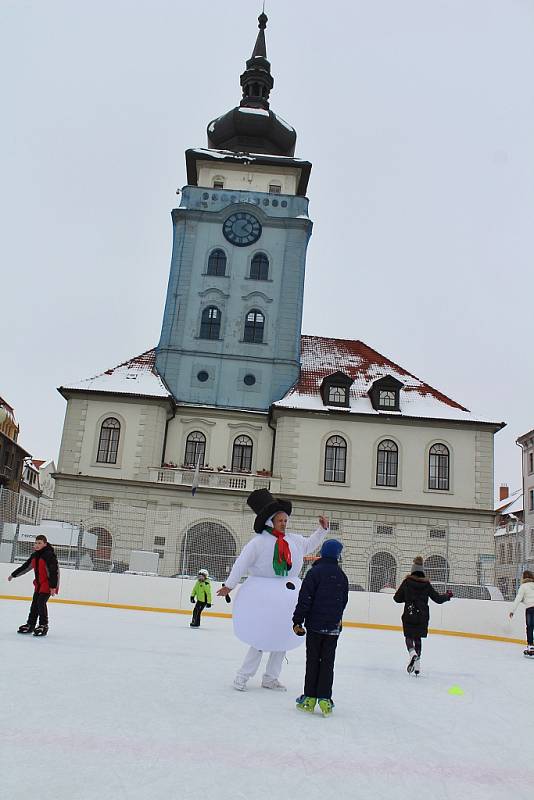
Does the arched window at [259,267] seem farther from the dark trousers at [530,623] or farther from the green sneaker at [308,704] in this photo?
the green sneaker at [308,704]

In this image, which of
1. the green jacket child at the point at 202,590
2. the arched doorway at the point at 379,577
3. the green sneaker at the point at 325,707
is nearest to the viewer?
the green sneaker at the point at 325,707

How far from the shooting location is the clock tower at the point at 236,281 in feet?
116

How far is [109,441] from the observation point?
3269 centimetres

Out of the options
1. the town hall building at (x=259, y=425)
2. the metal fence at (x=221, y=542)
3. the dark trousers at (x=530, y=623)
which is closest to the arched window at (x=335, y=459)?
the town hall building at (x=259, y=425)

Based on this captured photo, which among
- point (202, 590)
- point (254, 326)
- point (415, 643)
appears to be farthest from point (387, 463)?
point (415, 643)

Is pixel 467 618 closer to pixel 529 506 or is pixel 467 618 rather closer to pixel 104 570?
pixel 104 570

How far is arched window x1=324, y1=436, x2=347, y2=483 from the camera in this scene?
32250 mm

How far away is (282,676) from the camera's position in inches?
340

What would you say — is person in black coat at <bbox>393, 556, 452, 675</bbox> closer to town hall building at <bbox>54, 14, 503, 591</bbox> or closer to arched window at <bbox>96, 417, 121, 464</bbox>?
town hall building at <bbox>54, 14, 503, 591</bbox>

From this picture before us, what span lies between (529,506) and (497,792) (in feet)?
174

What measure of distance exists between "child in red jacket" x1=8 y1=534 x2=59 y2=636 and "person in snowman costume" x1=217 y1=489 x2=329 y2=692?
4.50 m

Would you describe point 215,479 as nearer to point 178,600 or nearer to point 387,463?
point 387,463

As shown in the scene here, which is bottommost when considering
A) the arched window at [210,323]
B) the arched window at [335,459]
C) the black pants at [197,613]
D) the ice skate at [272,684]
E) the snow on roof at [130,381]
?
the ice skate at [272,684]

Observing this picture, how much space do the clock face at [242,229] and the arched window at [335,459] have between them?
12198 mm
